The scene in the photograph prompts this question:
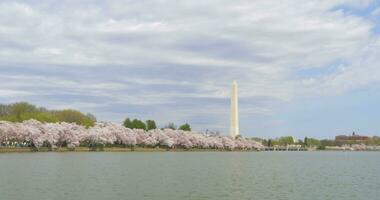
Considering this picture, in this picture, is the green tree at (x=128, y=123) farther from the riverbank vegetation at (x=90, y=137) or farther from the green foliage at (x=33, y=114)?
the green foliage at (x=33, y=114)

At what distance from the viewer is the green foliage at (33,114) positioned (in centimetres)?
11809

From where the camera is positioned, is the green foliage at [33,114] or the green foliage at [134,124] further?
the green foliage at [134,124]

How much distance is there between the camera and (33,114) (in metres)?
121

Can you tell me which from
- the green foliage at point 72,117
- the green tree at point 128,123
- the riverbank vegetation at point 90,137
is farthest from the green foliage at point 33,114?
the green tree at point 128,123

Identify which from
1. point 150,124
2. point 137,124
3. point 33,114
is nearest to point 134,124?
point 137,124

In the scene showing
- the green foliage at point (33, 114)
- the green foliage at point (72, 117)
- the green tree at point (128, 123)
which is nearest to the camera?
the green foliage at point (33, 114)

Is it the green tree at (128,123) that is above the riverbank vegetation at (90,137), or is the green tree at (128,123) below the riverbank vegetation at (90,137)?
above

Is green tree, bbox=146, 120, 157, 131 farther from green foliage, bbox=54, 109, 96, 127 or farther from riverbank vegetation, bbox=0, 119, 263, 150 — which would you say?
green foliage, bbox=54, 109, 96, 127

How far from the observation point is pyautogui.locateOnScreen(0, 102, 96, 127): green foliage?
387ft

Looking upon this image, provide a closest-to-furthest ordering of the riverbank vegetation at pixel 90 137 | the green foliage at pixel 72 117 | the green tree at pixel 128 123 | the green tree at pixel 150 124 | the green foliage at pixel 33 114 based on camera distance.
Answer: the riverbank vegetation at pixel 90 137 → the green foliage at pixel 33 114 → the green foliage at pixel 72 117 → the green tree at pixel 128 123 → the green tree at pixel 150 124

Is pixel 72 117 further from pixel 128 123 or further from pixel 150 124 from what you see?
pixel 150 124

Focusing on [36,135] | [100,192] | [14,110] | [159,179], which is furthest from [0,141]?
[100,192]

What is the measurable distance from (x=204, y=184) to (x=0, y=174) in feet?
51.8

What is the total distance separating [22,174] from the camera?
4097 centimetres
